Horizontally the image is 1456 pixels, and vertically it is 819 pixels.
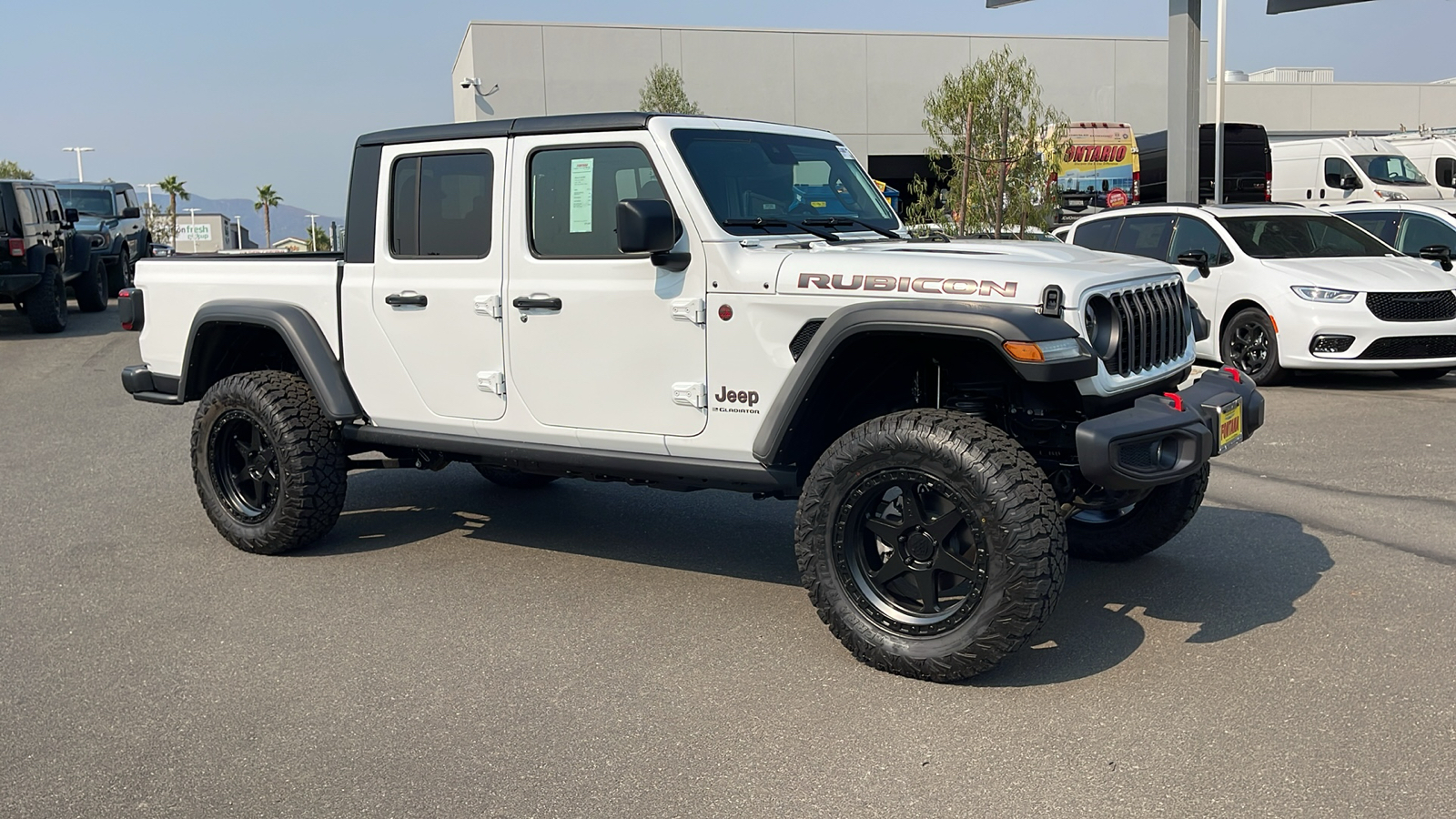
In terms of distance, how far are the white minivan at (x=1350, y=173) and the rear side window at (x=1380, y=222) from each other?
34.2 ft

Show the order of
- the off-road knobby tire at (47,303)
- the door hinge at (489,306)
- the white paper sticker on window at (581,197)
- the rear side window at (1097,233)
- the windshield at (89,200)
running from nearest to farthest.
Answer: the white paper sticker on window at (581,197)
the door hinge at (489,306)
the rear side window at (1097,233)
the off-road knobby tire at (47,303)
the windshield at (89,200)

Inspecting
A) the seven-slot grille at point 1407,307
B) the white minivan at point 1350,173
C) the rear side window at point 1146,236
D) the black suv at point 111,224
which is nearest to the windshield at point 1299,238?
the rear side window at point 1146,236

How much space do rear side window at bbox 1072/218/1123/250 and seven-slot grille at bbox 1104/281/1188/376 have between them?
23.5 ft

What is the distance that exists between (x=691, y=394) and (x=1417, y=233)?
36.4ft

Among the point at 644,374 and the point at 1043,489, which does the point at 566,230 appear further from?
the point at 1043,489

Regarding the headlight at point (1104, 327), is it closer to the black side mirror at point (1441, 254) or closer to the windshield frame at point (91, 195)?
the black side mirror at point (1441, 254)

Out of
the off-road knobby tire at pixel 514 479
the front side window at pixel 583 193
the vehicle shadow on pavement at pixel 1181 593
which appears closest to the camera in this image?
the vehicle shadow on pavement at pixel 1181 593

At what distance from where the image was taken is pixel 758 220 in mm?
5051

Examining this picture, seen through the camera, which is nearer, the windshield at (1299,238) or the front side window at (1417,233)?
the windshield at (1299,238)

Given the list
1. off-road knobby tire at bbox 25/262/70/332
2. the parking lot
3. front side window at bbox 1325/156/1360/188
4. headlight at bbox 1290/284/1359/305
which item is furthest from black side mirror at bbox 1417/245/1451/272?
off-road knobby tire at bbox 25/262/70/332

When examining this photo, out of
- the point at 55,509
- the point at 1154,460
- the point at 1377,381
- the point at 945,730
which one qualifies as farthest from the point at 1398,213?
the point at 55,509

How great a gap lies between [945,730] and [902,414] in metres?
1.09

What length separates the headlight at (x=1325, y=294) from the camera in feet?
34.3

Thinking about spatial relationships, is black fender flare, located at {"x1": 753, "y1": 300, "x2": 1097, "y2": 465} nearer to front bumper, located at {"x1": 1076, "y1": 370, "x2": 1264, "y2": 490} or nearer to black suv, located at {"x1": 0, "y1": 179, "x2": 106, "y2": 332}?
front bumper, located at {"x1": 1076, "y1": 370, "x2": 1264, "y2": 490}
